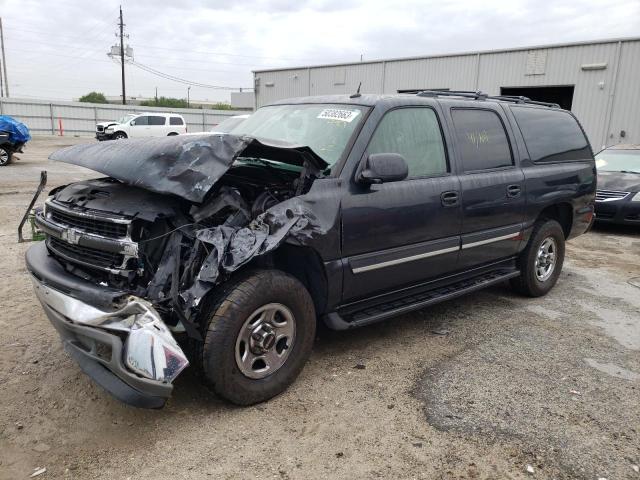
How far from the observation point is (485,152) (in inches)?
177

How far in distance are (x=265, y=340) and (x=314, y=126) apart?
1701 millimetres

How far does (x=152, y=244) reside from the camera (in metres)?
2.93

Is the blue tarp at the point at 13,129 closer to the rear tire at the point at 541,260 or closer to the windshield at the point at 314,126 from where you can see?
the windshield at the point at 314,126

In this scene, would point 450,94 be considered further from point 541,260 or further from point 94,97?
point 94,97

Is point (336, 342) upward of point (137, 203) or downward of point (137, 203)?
downward

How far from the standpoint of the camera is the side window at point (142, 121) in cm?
2803

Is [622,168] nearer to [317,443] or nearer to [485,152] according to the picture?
[485,152]

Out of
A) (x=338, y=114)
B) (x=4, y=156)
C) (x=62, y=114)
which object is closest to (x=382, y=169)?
(x=338, y=114)

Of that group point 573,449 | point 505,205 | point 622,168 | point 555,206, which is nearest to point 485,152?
point 505,205

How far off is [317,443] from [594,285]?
450 cm

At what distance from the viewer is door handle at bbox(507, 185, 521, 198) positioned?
15.1 feet

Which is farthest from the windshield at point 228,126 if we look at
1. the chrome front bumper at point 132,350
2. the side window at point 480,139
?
the chrome front bumper at point 132,350

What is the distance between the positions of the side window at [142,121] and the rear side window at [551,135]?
2600 centimetres

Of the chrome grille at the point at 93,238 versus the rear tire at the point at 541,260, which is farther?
the rear tire at the point at 541,260
